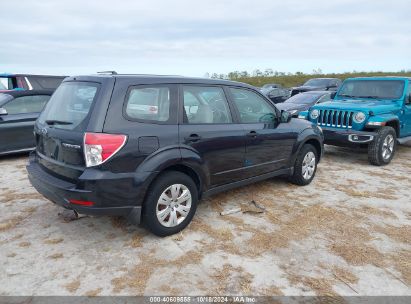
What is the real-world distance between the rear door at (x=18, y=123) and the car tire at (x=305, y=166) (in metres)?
5.31

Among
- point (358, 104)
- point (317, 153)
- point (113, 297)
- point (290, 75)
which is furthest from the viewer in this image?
point (290, 75)

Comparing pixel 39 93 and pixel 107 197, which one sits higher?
pixel 39 93

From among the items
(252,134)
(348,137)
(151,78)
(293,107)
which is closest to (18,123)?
(151,78)

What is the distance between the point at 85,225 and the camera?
4070 millimetres

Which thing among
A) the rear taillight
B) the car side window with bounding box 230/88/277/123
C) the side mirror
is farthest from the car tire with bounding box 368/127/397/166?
the rear taillight

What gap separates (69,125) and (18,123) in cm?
436

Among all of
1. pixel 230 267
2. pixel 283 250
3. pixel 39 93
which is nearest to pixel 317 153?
pixel 283 250

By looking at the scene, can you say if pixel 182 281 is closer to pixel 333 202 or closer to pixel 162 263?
pixel 162 263

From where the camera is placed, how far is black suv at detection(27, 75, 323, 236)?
3.26 m

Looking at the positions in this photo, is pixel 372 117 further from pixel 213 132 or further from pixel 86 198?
pixel 86 198

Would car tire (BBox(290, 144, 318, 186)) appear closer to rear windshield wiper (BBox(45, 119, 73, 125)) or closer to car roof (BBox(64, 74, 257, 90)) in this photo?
car roof (BBox(64, 74, 257, 90))

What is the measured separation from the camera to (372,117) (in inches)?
280

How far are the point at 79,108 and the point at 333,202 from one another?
3.60m

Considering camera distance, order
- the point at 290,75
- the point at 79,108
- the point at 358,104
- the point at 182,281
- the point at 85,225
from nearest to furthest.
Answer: the point at 182,281 < the point at 79,108 < the point at 85,225 < the point at 358,104 < the point at 290,75
